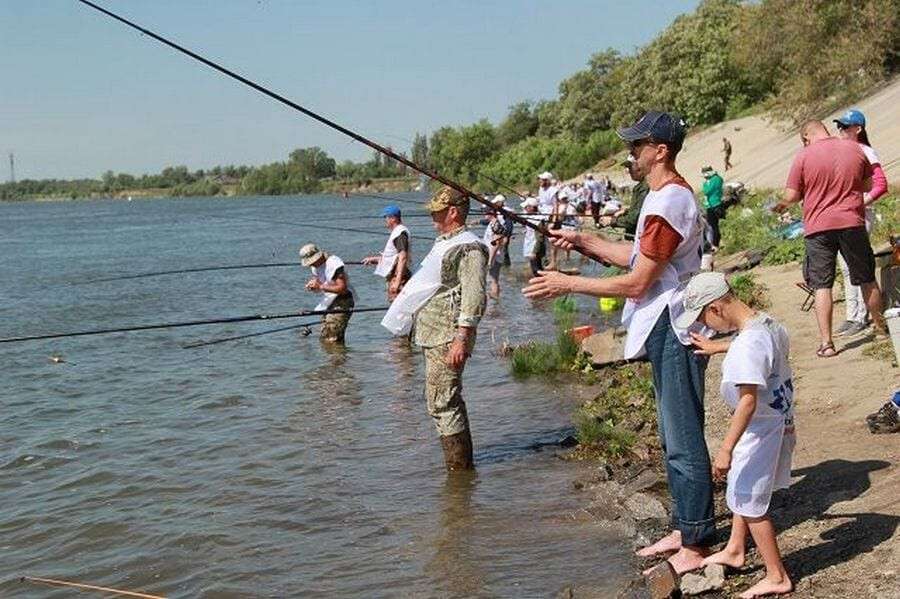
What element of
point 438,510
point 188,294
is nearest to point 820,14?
point 188,294

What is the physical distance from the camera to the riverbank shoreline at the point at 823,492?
490 centimetres

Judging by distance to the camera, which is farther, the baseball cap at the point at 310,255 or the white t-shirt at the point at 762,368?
the baseball cap at the point at 310,255

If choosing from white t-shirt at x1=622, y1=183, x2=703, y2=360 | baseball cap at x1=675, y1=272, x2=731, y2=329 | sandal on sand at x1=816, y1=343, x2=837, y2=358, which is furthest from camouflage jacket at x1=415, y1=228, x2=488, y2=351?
sandal on sand at x1=816, y1=343, x2=837, y2=358

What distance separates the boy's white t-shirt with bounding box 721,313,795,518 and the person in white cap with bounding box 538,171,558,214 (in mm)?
16432

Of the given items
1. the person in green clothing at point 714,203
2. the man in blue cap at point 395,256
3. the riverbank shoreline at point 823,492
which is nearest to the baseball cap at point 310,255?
the man in blue cap at point 395,256

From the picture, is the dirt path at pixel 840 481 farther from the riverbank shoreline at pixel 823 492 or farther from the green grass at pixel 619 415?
the green grass at pixel 619 415

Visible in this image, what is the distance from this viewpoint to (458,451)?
7906mm

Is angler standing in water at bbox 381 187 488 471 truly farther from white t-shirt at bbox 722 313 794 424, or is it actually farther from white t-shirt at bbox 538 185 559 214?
white t-shirt at bbox 538 185 559 214

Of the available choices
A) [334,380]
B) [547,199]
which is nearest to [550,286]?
[334,380]

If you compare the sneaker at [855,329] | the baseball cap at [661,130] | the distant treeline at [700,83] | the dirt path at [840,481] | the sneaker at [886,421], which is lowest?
the dirt path at [840,481]

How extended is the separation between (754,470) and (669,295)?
86 cm

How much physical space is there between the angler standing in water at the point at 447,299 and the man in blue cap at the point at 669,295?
193 centimetres

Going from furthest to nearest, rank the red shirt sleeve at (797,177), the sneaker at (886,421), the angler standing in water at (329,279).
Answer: the angler standing in water at (329,279), the red shirt sleeve at (797,177), the sneaker at (886,421)

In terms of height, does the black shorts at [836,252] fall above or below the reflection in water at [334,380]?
above
